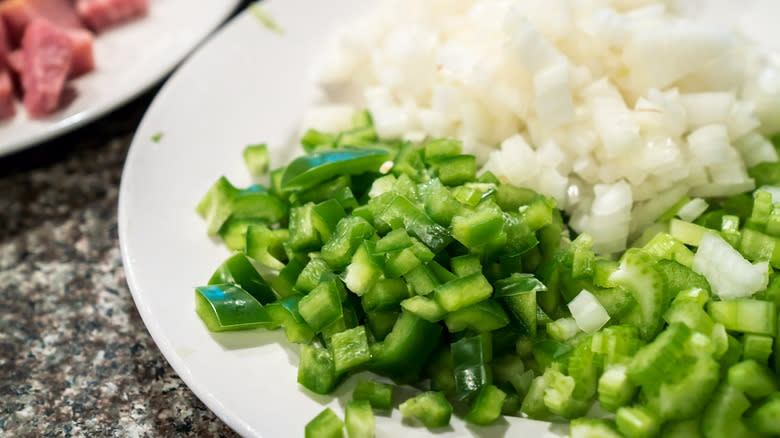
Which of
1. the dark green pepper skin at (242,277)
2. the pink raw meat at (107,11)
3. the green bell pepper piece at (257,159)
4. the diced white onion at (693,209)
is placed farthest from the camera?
the pink raw meat at (107,11)

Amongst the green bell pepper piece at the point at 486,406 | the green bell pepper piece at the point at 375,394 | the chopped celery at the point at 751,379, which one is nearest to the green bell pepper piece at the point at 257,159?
the green bell pepper piece at the point at 375,394

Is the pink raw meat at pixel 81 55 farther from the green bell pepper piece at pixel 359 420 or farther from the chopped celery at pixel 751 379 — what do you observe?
the chopped celery at pixel 751 379

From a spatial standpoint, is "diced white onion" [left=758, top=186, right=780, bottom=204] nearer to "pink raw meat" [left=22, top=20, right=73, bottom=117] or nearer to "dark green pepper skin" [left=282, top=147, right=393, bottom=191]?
"dark green pepper skin" [left=282, top=147, right=393, bottom=191]

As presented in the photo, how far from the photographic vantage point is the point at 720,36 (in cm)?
156

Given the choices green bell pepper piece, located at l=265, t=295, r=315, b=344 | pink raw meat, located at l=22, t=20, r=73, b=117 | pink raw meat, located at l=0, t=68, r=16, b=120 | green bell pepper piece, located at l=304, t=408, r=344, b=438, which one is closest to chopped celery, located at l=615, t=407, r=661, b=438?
green bell pepper piece, located at l=304, t=408, r=344, b=438

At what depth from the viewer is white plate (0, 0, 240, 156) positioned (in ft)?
6.43

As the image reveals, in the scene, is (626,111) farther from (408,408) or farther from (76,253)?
(76,253)

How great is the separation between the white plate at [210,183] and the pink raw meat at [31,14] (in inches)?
27.9

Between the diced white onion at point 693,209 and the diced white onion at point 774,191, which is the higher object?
the diced white onion at point 774,191

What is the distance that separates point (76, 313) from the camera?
1698 mm

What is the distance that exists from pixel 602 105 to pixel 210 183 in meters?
0.97

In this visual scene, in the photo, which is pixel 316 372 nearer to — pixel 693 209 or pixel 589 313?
pixel 589 313

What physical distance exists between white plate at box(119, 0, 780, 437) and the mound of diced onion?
389 millimetres

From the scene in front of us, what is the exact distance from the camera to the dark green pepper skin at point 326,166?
57.7 inches
